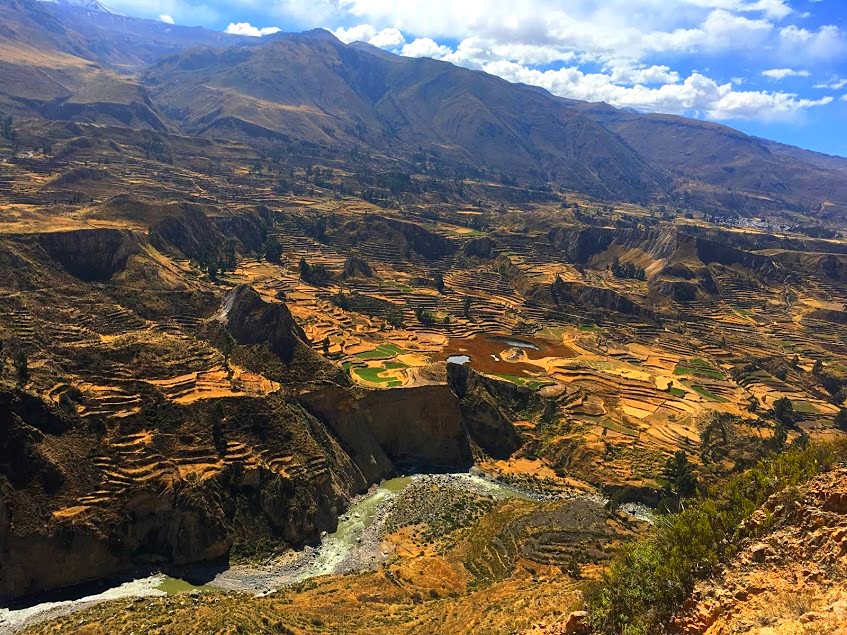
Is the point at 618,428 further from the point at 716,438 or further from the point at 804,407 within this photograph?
the point at 804,407

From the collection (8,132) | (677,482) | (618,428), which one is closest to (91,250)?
(618,428)

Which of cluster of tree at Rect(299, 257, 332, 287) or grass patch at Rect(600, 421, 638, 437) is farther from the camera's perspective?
cluster of tree at Rect(299, 257, 332, 287)

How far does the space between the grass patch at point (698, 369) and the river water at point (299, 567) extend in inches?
1957

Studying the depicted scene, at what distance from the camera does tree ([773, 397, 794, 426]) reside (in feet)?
252

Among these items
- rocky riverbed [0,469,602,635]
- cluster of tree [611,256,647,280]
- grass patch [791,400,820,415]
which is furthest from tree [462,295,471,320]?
cluster of tree [611,256,647,280]

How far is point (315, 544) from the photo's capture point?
44344mm

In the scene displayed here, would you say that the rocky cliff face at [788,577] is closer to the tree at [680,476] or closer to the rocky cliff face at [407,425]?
the tree at [680,476]

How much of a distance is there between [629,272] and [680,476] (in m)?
101

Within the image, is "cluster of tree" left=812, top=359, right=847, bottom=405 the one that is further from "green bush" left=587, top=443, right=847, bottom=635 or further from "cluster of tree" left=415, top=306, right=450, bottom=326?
"green bush" left=587, top=443, right=847, bottom=635

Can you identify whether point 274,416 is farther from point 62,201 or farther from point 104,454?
point 62,201

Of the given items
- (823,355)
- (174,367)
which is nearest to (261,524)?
(174,367)

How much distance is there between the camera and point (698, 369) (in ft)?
308

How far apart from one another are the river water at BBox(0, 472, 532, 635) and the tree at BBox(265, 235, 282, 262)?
3037 inches

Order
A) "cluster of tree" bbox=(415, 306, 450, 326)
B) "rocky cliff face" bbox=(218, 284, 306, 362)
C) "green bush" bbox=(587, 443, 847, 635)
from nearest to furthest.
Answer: "green bush" bbox=(587, 443, 847, 635)
"rocky cliff face" bbox=(218, 284, 306, 362)
"cluster of tree" bbox=(415, 306, 450, 326)
